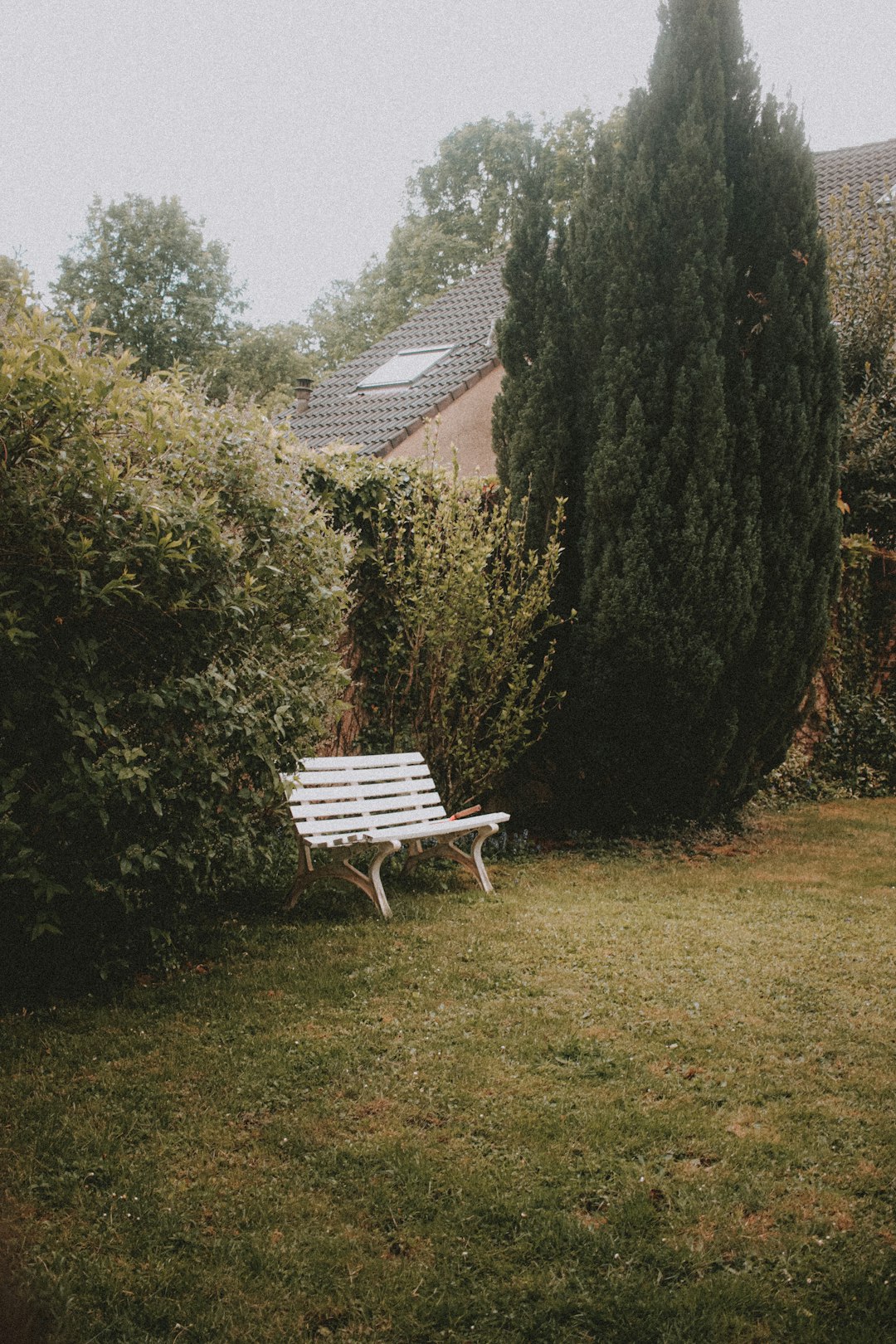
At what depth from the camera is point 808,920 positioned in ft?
20.1

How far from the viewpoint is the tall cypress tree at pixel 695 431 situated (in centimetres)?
A: 766

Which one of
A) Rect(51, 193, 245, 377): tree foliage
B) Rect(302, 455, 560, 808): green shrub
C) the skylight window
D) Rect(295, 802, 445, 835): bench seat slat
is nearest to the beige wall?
the skylight window

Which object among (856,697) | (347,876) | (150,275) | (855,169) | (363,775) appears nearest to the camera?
(347,876)

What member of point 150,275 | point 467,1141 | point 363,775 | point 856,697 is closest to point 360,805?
point 363,775

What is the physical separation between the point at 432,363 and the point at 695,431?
1098cm

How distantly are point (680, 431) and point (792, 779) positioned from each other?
4.18 metres

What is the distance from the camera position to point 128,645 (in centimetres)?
454

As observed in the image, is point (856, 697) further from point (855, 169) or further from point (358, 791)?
point (855, 169)

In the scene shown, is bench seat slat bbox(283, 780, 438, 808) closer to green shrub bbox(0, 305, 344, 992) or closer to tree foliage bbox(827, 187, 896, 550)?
green shrub bbox(0, 305, 344, 992)

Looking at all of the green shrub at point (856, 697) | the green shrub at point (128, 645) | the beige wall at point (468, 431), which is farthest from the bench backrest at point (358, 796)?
the beige wall at point (468, 431)

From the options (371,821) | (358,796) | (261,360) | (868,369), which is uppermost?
(261,360)

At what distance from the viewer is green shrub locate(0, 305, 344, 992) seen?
4125 mm

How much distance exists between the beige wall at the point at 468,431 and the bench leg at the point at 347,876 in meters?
9.66

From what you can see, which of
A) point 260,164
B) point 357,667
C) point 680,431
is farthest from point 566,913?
point 260,164
